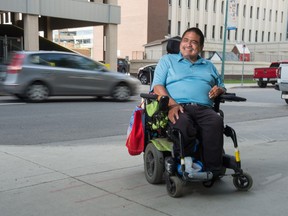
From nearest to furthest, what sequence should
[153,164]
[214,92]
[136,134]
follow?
[214,92], [153,164], [136,134]

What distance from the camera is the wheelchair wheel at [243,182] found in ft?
14.5

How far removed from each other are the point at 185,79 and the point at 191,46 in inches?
15.8

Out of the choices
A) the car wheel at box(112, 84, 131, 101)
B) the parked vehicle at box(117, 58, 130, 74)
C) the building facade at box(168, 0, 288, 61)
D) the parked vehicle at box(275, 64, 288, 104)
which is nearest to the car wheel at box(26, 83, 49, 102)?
the car wheel at box(112, 84, 131, 101)

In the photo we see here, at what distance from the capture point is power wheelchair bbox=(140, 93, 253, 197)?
420 cm

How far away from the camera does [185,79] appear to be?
4609 mm

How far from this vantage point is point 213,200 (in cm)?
421

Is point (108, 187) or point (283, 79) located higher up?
point (283, 79)

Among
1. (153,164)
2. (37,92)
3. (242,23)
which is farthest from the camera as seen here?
(242,23)

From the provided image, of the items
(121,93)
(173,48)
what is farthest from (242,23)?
(173,48)

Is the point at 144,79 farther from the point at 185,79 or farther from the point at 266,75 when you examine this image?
the point at 185,79

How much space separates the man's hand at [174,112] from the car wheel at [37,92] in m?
9.60

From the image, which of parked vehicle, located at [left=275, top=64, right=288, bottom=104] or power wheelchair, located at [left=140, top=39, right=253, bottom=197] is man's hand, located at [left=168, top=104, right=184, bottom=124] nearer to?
power wheelchair, located at [left=140, top=39, right=253, bottom=197]

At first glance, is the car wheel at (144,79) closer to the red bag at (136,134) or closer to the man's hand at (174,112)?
the red bag at (136,134)

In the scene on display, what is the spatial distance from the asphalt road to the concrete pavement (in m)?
1.18
